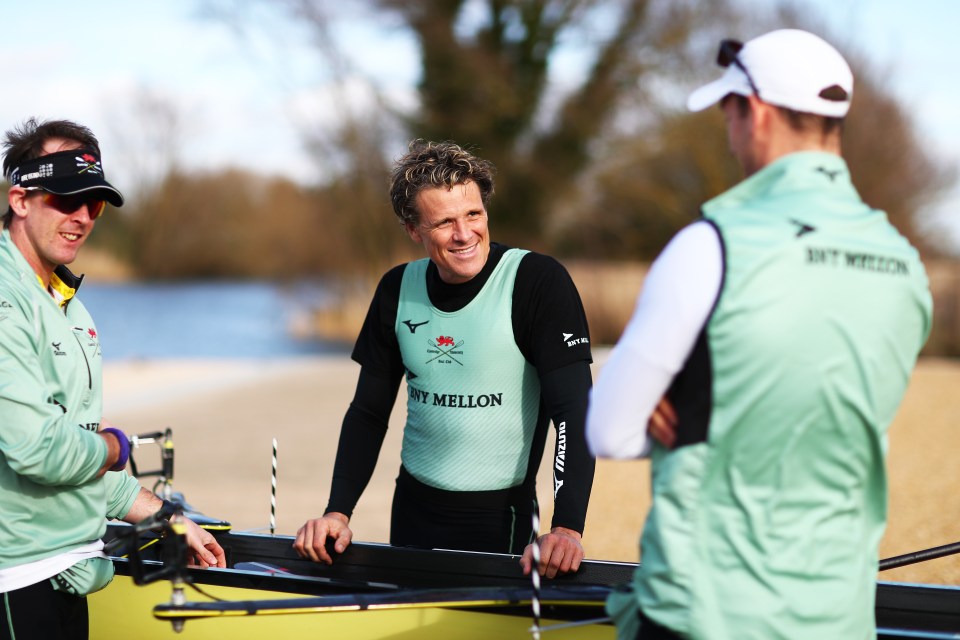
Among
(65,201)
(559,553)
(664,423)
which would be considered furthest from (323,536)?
(664,423)

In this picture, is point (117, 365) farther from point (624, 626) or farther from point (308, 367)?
point (624, 626)

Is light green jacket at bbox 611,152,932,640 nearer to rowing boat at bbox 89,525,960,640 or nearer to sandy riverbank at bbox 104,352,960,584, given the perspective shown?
rowing boat at bbox 89,525,960,640

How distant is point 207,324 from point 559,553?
2497 cm

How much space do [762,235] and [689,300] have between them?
0.16 meters

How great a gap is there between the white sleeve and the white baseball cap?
0.87 ft

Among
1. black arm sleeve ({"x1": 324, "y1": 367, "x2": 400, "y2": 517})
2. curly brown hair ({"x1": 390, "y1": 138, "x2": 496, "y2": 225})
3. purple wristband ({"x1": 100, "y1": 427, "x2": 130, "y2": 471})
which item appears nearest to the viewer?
purple wristband ({"x1": 100, "y1": 427, "x2": 130, "y2": 471})

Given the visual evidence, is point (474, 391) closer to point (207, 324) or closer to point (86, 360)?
point (86, 360)

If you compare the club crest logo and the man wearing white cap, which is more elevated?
the club crest logo

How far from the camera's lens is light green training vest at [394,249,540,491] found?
2941 mm

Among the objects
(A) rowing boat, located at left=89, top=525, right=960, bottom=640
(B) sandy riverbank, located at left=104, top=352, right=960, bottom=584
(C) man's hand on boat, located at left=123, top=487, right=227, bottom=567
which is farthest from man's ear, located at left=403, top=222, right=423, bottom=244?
(B) sandy riverbank, located at left=104, top=352, right=960, bottom=584

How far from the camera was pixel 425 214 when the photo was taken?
2.93 m

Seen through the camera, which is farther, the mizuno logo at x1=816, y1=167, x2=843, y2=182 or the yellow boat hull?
the yellow boat hull

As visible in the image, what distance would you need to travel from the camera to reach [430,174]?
2.91 metres

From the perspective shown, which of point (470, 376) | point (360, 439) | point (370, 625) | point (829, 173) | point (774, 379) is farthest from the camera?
point (360, 439)
